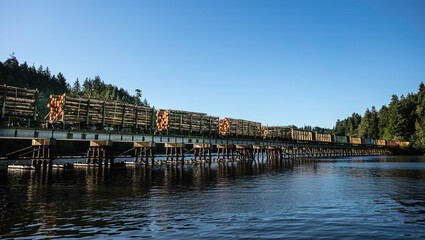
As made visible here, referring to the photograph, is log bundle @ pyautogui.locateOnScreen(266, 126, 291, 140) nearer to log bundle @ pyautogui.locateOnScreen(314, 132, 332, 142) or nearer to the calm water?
log bundle @ pyautogui.locateOnScreen(314, 132, 332, 142)

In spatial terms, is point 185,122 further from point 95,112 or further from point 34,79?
point 34,79

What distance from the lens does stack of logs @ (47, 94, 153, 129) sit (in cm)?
3306

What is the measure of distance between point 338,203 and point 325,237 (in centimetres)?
634

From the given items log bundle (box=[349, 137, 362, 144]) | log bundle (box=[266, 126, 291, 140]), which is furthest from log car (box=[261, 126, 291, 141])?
log bundle (box=[349, 137, 362, 144])

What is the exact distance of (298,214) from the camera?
1190 centimetres

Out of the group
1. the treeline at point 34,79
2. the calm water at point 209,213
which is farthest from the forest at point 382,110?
the calm water at point 209,213

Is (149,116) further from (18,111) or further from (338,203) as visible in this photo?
(338,203)

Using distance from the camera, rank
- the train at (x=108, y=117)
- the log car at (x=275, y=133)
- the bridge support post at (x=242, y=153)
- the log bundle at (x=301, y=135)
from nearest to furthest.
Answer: the train at (x=108, y=117) < the bridge support post at (x=242, y=153) < the log car at (x=275, y=133) < the log bundle at (x=301, y=135)

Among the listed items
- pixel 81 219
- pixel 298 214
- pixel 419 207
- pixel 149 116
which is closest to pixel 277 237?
pixel 298 214

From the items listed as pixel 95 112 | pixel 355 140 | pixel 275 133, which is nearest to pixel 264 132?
pixel 275 133

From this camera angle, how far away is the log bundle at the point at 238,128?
60781 millimetres

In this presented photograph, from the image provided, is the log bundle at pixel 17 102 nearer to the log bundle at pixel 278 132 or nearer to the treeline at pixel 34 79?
the log bundle at pixel 278 132

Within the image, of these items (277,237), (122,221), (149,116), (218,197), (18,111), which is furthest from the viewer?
(149,116)

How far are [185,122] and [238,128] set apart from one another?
17.3 metres
